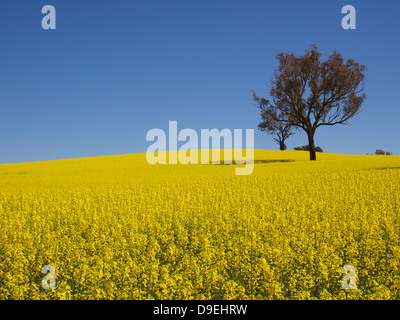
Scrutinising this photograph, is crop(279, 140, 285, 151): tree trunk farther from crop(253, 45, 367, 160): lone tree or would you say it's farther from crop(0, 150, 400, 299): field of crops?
crop(0, 150, 400, 299): field of crops

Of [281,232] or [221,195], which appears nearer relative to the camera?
[281,232]

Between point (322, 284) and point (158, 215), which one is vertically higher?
point (158, 215)

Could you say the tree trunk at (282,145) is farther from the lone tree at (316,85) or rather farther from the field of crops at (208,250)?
the field of crops at (208,250)

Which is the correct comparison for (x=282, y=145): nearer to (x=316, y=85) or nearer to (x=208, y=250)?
(x=316, y=85)

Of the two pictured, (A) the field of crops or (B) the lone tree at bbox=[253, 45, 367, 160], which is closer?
(A) the field of crops

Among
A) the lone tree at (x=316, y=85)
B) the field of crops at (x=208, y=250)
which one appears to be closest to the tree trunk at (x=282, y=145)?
the lone tree at (x=316, y=85)

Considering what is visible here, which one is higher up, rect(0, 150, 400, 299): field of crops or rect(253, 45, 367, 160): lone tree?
rect(253, 45, 367, 160): lone tree

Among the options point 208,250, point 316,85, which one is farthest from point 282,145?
point 208,250

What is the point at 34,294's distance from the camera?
5.40 metres

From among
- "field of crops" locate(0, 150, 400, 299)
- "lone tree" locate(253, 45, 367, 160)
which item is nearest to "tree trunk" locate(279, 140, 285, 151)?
"lone tree" locate(253, 45, 367, 160)
